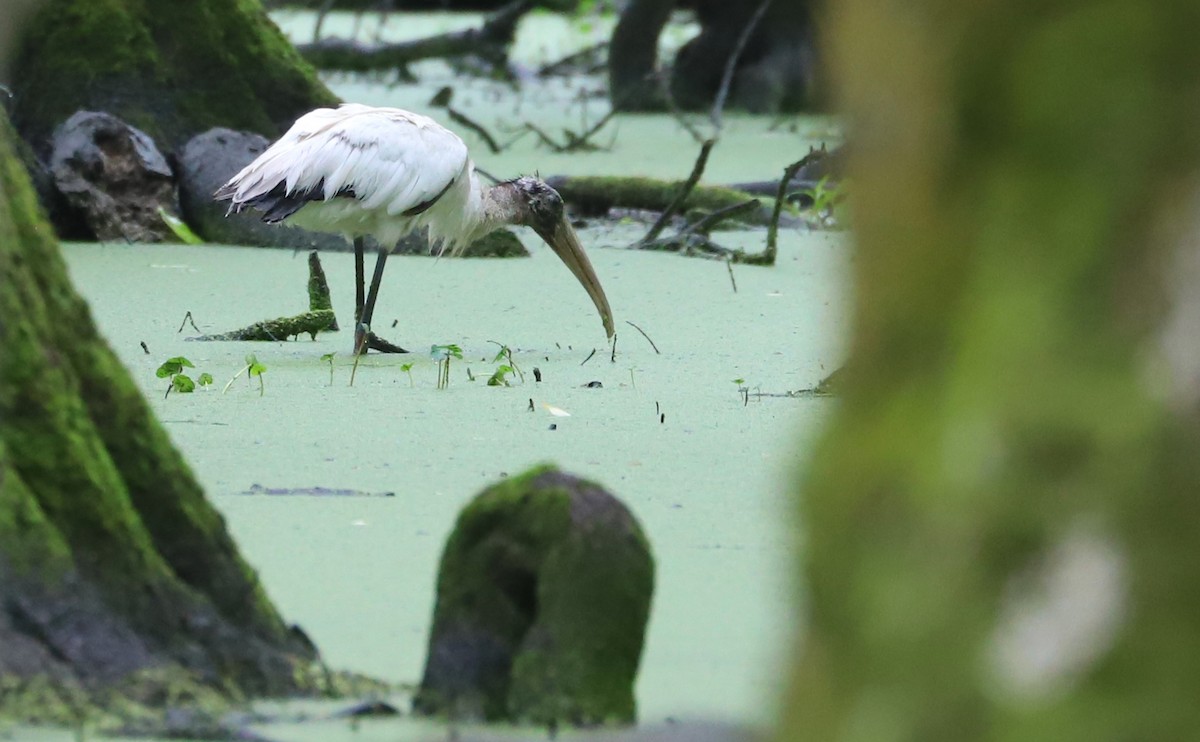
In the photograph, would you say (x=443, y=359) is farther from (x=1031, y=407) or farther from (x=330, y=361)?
(x=1031, y=407)

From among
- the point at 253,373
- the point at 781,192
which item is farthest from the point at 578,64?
the point at 253,373

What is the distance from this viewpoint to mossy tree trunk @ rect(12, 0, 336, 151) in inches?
368

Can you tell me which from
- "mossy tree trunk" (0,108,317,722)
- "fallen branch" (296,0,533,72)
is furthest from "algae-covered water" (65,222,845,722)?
"fallen branch" (296,0,533,72)

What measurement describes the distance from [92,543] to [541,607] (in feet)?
1.76

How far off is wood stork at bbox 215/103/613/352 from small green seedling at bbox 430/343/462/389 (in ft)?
1.15

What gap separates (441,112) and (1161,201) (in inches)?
553

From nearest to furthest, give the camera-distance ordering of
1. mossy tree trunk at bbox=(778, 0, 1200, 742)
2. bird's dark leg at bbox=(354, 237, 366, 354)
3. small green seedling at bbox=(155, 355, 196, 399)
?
mossy tree trunk at bbox=(778, 0, 1200, 742)
small green seedling at bbox=(155, 355, 196, 399)
bird's dark leg at bbox=(354, 237, 366, 354)

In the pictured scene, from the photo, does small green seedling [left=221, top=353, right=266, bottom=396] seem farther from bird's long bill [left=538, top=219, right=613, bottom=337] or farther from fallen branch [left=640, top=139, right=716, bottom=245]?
fallen branch [left=640, top=139, right=716, bottom=245]

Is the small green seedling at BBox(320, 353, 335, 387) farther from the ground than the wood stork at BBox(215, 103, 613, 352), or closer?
closer

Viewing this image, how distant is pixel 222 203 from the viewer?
28.5ft

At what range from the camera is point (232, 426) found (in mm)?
4652

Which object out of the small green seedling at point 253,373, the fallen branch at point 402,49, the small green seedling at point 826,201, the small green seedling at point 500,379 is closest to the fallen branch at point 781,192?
the small green seedling at point 826,201

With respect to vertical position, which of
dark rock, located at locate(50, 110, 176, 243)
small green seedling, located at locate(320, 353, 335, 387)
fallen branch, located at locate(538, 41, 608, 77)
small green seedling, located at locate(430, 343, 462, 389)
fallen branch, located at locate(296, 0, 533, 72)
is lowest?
fallen branch, located at locate(538, 41, 608, 77)

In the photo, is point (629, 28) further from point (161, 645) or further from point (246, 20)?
point (161, 645)
